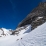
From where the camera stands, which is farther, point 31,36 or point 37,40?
point 31,36

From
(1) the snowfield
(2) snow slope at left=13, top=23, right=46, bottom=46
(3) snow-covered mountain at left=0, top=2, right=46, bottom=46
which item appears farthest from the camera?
(3) snow-covered mountain at left=0, top=2, right=46, bottom=46

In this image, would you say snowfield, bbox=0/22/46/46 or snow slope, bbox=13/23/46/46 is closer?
snow slope, bbox=13/23/46/46

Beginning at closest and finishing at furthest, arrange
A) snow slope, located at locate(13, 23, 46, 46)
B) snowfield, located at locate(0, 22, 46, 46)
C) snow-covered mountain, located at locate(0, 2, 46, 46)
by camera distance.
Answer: snow slope, located at locate(13, 23, 46, 46), snowfield, located at locate(0, 22, 46, 46), snow-covered mountain, located at locate(0, 2, 46, 46)

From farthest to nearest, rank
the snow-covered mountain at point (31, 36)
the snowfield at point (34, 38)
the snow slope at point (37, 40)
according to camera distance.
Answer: the snow-covered mountain at point (31, 36) < the snowfield at point (34, 38) < the snow slope at point (37, 40)

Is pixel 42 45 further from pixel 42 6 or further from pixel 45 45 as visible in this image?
pixel 42 6

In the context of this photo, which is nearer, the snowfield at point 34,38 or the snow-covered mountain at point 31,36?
the snowfield at point 34,38

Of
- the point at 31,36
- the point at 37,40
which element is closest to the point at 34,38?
the point at 37,40

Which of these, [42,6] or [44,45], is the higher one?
[42,6]

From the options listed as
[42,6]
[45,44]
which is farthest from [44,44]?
[42,6]

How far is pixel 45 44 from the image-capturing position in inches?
341

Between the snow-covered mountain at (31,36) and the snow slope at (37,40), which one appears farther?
the snow-covered mountain at (31,36)

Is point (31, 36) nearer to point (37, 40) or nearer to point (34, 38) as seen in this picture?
point (34, 38)

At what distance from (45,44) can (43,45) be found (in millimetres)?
200

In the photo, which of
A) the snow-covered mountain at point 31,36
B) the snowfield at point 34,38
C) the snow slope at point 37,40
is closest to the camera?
the snow slope at point 37,40
